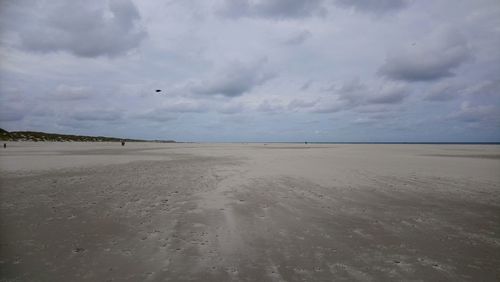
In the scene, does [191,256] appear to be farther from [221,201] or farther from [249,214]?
[221,201]

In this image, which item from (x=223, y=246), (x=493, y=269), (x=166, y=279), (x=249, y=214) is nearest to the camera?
(x=166, y=279)

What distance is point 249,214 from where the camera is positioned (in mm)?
9250

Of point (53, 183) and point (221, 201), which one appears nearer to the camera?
point (221, 201)

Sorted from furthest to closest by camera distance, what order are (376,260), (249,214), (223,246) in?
(249,214), (223,246), (376,260)

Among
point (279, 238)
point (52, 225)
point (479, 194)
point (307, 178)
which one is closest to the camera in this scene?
point (279, 238)

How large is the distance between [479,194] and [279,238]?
10847mm

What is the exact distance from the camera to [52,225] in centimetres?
786

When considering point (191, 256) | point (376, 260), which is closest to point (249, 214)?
point (191, 256)

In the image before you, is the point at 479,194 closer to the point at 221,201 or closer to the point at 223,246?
the point at 221,201

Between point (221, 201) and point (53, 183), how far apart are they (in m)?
9.65

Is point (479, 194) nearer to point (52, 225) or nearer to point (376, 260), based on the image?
point (376, 260)

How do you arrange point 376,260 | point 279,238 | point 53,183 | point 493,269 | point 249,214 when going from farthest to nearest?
point 53,183 < point 249,214 < point 279,238 < point 376,260 < point 493,269

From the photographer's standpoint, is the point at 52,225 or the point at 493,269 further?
the point at 52,225

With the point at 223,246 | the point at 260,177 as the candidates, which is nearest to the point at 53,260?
the point at 223,246
